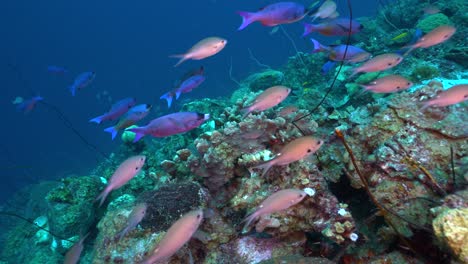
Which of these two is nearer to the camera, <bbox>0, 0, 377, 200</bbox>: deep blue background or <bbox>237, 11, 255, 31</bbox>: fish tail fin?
<bbox>237, 11, 255, 31</bbox>: fish tail fin

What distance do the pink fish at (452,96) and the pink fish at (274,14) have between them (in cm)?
199

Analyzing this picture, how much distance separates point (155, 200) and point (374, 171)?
9.17 ft

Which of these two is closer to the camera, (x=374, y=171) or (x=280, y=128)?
(x=374, y=171)

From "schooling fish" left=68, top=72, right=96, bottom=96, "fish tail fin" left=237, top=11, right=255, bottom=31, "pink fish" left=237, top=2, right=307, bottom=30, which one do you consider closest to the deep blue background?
"schooling fish" left=68, top=72, right=96, bottom=96

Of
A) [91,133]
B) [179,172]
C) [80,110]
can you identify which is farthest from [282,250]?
[80,110]

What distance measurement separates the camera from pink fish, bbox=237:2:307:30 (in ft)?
12.7

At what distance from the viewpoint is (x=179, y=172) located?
4.93 meters

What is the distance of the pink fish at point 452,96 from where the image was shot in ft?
10.5

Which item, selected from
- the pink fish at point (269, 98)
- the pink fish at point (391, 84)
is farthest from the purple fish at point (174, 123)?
the pink fish at point (391, 84)

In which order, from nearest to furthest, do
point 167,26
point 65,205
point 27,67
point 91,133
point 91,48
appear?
point 65,205, point 91,133, point 27,67, point 91,48, point 167,26

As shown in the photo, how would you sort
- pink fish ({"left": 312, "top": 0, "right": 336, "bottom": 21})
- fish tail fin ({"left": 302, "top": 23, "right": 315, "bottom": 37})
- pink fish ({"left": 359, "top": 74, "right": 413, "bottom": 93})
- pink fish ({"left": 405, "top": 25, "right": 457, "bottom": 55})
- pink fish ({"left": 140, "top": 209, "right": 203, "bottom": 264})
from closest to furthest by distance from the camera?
1. pink fish ({"left": 140, "top": 209, "right": 203, "bottom": 264})
2. pink fish ({"left": 359, "top": 74, "right": 413, "bottom": 93})
3. pink fish ({"left": 405, "top": 25, "right": 457, "bottom": 55})
4. fish tail fin ({"left": 302, "top": 23, "right": 315, "bottom": 37})
5. pink fish ({"left": 312, "top": 0, "right": 336, "bottom": 21})

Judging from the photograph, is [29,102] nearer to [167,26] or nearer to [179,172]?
[179,172]

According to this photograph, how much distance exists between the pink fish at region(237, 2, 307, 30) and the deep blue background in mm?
66312

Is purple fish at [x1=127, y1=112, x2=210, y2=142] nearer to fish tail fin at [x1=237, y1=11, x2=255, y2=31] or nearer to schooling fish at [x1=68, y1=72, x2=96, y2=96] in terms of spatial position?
fish tail fin at [x1=237, y1=11, x2=255, y2=31]
